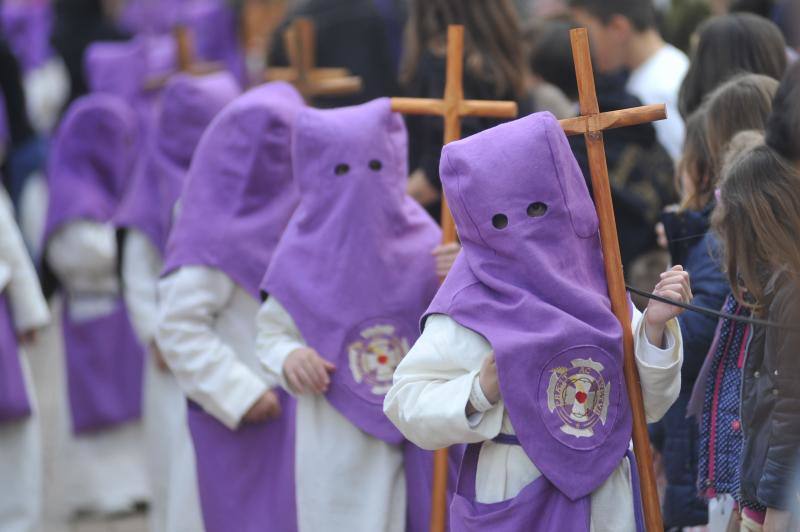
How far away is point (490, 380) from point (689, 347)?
0.99 metres

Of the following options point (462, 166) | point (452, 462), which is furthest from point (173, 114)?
point (462, 166)

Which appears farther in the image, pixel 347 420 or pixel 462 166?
pixel 347 420

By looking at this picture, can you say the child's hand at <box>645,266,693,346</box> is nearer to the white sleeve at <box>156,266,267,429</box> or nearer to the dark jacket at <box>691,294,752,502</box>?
the dark jacket at <box>691,294,752,502</box>

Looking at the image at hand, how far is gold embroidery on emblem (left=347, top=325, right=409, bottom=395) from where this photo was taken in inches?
158

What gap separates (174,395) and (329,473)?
6.04 feet

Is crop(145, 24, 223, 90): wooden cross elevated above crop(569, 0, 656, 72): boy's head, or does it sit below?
below

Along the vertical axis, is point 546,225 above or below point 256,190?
above

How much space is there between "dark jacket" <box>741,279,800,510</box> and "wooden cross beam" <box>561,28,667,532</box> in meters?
0.26

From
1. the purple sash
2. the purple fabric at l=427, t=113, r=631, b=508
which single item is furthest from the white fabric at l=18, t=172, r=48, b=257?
the purple fabric at l=427, t=113, r=631, b=508

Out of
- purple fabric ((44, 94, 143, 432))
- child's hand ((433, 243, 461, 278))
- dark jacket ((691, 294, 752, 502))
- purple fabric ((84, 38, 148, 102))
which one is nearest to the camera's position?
dark jacket ((691, 294, 752, 502))

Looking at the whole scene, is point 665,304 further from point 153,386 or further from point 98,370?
point 98,370

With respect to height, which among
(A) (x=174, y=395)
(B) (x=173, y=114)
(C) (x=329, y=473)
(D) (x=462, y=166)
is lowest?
(A) (x=174, y=395)

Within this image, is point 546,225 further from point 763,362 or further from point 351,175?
point 351,175

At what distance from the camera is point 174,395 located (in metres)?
5.68
